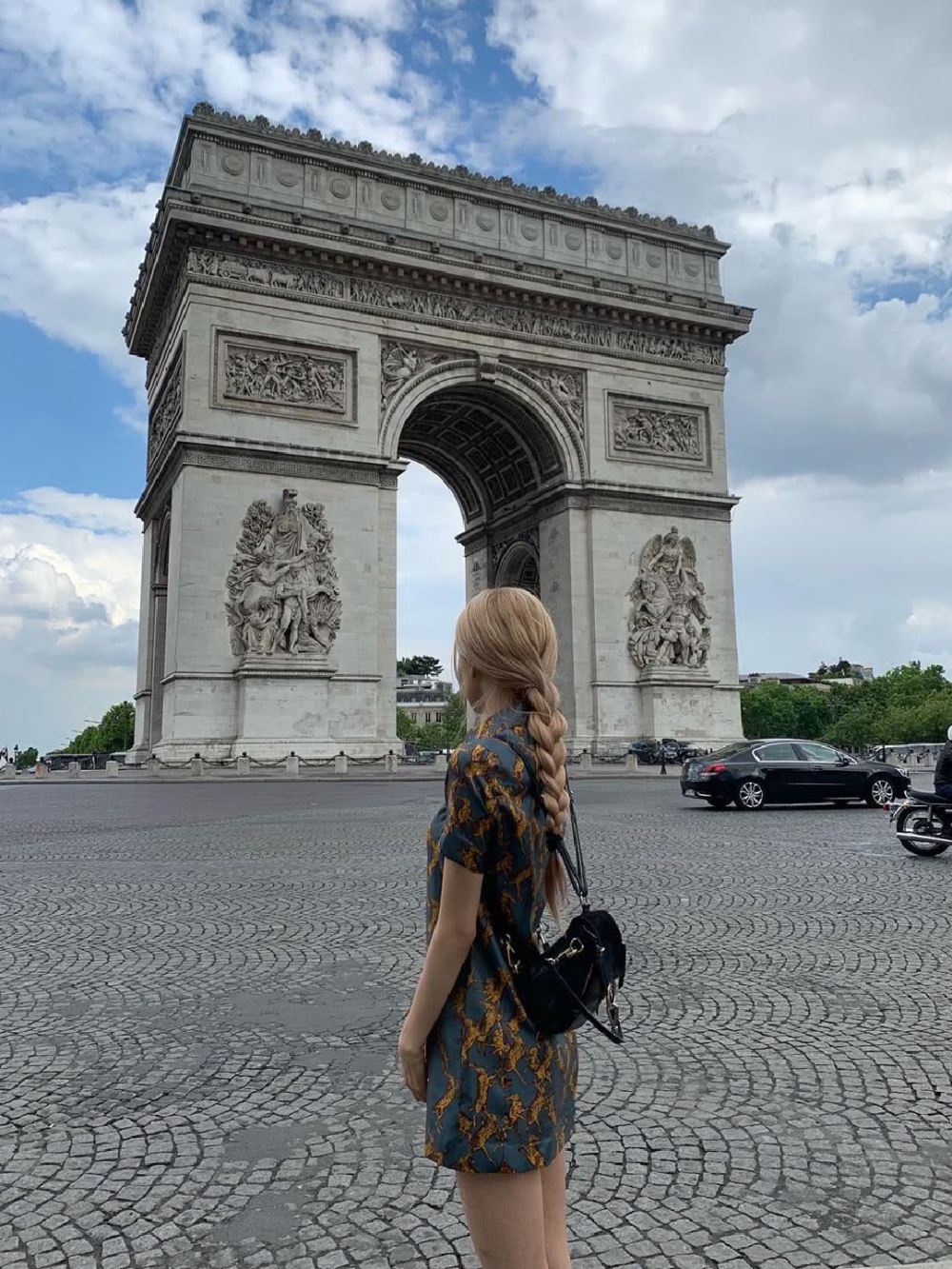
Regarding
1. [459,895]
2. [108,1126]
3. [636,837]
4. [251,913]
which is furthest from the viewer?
[636,837]

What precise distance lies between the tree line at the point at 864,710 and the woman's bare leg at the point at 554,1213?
249 feet

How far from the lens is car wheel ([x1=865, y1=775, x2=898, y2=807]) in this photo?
16.0 m

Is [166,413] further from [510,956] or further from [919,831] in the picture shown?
[510,956]

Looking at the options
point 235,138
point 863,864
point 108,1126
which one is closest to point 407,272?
point 235,138

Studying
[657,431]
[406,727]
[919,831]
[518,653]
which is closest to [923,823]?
[919,831]

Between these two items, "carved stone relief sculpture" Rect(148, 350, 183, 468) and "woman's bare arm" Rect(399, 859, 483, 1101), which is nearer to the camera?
"woman's bare arm" Rect(399, 859, 483, 1101)

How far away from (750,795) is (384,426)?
16.8 metres

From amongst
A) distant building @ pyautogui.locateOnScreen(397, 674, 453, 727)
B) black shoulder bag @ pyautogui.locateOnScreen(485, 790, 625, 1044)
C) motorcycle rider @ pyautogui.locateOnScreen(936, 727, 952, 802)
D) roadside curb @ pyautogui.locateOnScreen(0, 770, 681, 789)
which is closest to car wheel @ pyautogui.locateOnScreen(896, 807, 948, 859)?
motorcycle rider @ pyautogui.locateOnScreen(936, 727, 952, 802)

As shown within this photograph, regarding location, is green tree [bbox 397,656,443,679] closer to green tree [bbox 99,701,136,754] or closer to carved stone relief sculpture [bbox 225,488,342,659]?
green tree [bbox 99,701,136,754]

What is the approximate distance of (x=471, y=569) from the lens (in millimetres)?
38688

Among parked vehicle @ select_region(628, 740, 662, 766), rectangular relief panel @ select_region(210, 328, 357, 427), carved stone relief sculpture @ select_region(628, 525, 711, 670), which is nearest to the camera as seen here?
rectangular relief panel @ select_region(210, 328, 357, 427)

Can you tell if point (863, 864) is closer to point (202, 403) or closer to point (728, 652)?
point (202, 403)

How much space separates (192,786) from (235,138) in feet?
57.2

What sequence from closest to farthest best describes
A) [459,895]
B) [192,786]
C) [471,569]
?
[459,895] < [192,786] < [471,569]
